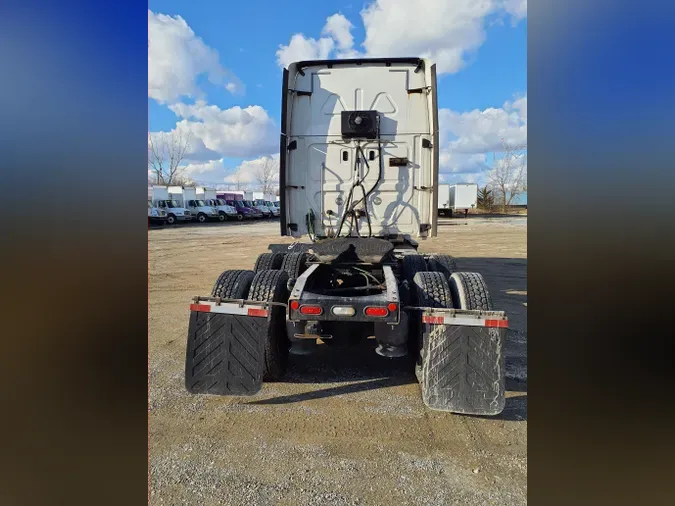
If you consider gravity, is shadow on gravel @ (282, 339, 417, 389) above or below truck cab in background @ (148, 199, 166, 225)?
below

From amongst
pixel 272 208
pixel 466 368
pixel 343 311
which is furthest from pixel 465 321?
pixel 272 208

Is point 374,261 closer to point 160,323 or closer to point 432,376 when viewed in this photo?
point 432,376

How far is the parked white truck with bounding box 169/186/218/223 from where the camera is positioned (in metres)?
31.7

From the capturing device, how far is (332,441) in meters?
3.04

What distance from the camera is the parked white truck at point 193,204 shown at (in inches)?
1247

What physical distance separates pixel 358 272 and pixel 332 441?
207 cm

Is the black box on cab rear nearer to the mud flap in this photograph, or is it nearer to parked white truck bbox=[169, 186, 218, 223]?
the mud flap

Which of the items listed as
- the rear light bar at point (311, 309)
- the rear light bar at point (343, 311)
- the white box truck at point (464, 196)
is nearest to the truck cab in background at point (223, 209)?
the white box truck at point (464, 196)

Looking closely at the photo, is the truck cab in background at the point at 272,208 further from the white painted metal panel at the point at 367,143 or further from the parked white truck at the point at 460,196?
the white painted metal panel at the point at 367,143

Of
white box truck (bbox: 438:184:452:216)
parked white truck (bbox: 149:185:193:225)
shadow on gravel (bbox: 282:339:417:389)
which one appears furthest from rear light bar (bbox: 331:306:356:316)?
white box truck (bbox: 438:184:452:216)

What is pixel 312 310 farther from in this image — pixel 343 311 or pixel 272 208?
pixel 272 208

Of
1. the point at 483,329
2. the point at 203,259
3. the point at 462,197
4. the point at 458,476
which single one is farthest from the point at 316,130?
the point at 462,197

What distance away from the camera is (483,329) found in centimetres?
324
